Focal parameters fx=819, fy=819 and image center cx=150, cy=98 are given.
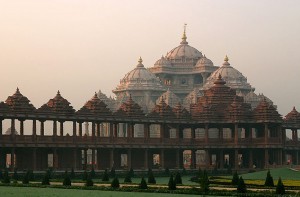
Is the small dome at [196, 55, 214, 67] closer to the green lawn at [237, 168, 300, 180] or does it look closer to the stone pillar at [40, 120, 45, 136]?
the stone pillar at [40, 120, 45, 136]

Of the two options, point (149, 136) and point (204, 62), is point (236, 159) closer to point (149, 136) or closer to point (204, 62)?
point (149, 136)

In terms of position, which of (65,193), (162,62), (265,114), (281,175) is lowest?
(65,193)

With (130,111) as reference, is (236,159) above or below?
below

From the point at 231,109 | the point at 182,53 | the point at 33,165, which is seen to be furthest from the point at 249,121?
the point at 182,53

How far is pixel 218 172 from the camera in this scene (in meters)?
89.1

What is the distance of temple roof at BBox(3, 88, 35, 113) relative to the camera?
271ft

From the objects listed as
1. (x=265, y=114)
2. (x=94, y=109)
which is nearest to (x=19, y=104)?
(x=94, y=109)

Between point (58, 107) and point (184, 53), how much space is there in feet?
194

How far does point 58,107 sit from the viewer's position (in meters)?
86.7

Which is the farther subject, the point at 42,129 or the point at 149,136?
the point at 149,136

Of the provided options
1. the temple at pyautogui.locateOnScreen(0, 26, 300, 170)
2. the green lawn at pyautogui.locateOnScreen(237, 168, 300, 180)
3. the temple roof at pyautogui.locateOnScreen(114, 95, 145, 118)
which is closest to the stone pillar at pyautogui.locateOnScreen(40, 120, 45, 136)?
the temple at pyautogui.locateOnScreen(0, 26, 300, 170)

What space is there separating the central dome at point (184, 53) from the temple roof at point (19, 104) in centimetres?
6136

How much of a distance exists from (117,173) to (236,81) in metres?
51.5

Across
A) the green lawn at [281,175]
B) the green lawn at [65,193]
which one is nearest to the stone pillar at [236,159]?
the green lawn at [281,175]
